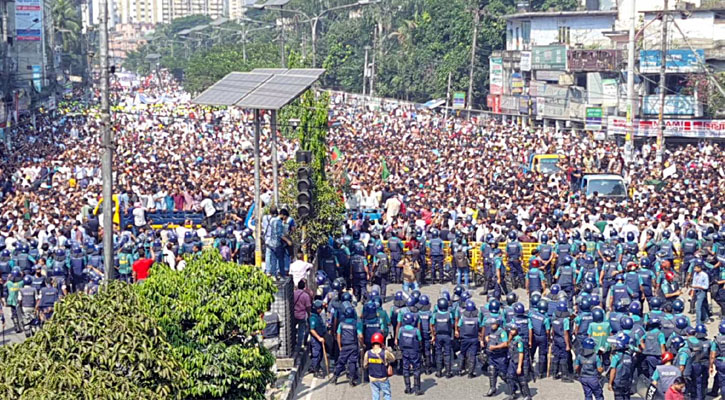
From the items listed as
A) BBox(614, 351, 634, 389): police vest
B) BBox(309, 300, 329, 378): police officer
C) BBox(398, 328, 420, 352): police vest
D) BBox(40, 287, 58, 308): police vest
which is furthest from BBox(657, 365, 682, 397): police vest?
BBox(40, 287, 58, 308): police vest

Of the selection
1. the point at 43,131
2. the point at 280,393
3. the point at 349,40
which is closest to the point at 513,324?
the point at 280,393

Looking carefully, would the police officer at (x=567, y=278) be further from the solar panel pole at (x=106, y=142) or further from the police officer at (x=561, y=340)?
the solar panel pole at (x=106, y=142)

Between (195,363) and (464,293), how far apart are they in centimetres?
591

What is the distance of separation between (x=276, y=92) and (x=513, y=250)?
6.02 meters

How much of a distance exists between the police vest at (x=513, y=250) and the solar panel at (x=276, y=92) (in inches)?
205

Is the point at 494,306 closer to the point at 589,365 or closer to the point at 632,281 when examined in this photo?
the point at 589,365

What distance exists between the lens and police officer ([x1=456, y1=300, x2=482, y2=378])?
16.0 meters

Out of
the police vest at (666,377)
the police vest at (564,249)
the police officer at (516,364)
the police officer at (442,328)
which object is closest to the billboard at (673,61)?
the police vest at (564,249)

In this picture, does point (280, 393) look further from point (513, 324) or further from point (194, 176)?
point (194, 176)

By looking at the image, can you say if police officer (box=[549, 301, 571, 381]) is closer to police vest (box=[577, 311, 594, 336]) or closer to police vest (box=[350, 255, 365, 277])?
police vest (box=[577, 311, 594, 336])

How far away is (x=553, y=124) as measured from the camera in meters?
58.3

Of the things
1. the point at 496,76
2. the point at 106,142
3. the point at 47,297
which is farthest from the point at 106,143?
the point at 496,76

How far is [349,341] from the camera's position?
16.0 metres

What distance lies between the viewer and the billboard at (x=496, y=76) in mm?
63375
